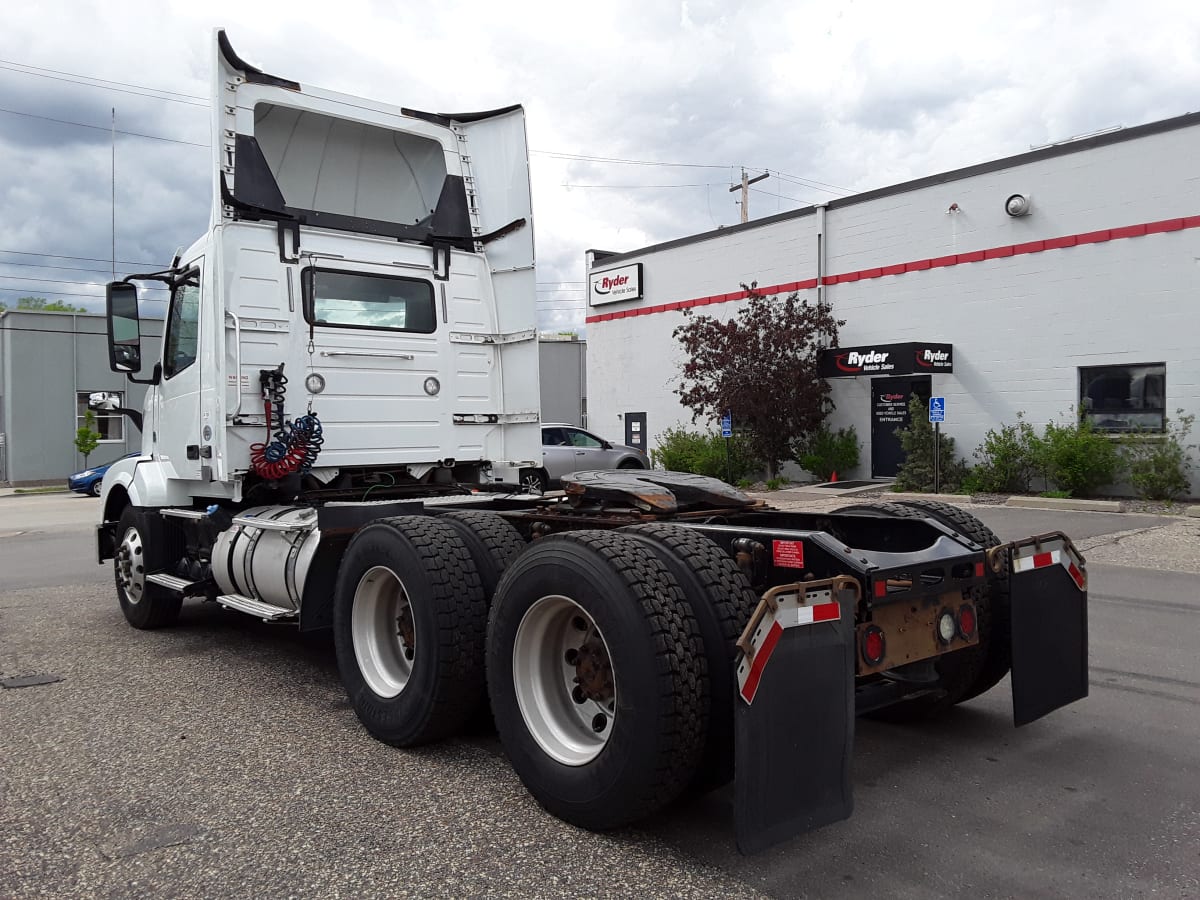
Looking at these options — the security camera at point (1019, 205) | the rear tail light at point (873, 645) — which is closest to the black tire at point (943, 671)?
the rear tail light at point (873, 645)

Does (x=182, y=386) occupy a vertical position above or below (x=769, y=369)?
below

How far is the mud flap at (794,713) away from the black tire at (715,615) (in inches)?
6.1

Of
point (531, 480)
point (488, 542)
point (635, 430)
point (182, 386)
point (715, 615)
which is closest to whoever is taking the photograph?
point (715, 615)

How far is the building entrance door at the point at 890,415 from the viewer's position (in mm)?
19312

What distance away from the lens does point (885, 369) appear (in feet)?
61.1

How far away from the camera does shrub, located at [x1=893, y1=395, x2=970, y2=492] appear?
58.2ft

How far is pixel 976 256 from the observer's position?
1820cm

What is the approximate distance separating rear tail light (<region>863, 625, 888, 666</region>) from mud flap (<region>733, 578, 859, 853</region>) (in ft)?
0.99

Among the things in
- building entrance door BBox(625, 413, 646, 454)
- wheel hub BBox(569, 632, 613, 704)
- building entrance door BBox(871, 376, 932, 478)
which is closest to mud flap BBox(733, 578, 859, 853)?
wheel hub BBox(569, 632, 613, 704)

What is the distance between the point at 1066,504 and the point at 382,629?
13256mm

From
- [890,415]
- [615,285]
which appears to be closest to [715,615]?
[890,415]

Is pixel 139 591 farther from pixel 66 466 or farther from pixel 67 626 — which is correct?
pixel 66 466

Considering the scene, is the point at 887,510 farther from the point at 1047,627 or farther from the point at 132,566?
the point at 132,566

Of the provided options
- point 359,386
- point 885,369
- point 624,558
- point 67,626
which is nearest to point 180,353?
→ point 359,386
